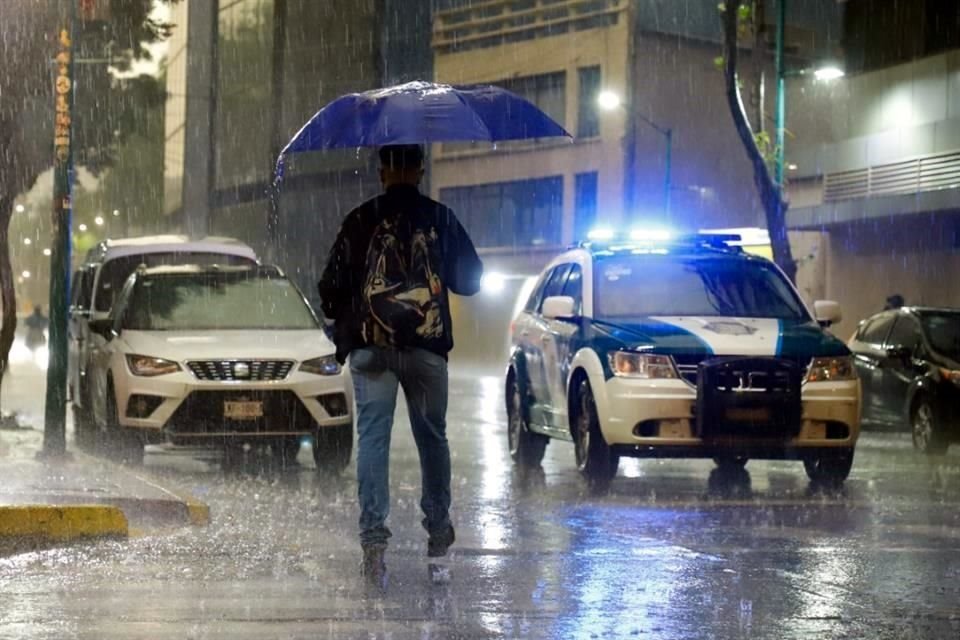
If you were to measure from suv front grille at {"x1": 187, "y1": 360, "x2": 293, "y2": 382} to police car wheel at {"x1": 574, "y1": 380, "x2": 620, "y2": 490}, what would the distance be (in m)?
2.38

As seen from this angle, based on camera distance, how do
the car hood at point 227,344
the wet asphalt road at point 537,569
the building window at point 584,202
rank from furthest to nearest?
the building window at point 584,202 → the car hood at point 227,344 → the wet asphalt road at point 537,569

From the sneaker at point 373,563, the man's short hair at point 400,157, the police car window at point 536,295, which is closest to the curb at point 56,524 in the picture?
the sneaker at point 373,563

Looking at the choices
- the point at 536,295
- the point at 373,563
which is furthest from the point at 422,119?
the point at 536,295

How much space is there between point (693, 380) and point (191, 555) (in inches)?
185

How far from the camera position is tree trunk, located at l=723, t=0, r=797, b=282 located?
25719 mm

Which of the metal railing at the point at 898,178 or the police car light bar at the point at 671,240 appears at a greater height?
the metal railing at the point at 898,178

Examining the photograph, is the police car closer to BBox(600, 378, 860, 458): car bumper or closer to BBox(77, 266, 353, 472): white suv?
BBox(600, 378, 860, 458): car bumper

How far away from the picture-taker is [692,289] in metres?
14.1

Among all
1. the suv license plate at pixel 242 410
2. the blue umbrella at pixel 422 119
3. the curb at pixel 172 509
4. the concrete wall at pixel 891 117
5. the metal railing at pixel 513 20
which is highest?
the metal railing at pixel 513 20

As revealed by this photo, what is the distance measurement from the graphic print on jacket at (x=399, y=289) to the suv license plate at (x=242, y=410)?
238 inches

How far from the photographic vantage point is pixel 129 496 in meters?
10.9

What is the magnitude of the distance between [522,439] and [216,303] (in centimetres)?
284

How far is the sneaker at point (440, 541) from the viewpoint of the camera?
858cm

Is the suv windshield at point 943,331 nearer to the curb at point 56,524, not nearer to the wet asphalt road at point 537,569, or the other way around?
the wet asphalt road at point 537,569
